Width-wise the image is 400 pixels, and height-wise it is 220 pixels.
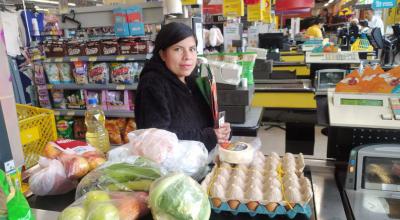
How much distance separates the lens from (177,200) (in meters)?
0.75

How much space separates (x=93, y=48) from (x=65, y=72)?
0.66 meters

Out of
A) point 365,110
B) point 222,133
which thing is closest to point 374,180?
point 365,110

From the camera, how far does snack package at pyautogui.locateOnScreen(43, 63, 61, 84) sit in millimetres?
4426

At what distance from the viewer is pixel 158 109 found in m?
1.67

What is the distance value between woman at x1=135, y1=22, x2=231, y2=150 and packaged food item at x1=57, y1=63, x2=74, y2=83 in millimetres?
3037

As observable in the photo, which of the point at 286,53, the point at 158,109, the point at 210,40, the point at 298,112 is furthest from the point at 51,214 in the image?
the point at 286,53

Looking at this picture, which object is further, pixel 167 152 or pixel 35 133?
pixel 35 133

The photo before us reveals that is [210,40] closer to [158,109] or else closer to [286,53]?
[286,53]

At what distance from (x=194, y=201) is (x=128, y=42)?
343 centimetres

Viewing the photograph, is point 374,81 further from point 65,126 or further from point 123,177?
point 65,126

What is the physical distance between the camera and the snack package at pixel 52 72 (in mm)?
4426

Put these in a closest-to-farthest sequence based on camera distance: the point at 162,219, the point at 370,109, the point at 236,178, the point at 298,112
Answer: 1. the point at 162,219
2. the point at 236,178
3. the point at 370,109
4. the point at 298,112

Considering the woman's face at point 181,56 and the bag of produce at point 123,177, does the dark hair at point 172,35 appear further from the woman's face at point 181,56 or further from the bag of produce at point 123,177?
the bag of produce at point 123,177

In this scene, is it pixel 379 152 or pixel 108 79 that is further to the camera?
pixel 108 79
